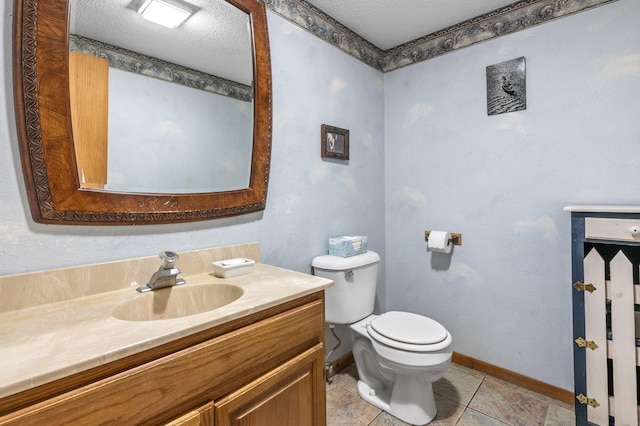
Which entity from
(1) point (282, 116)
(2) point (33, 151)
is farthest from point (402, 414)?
(2) point (33, 151)

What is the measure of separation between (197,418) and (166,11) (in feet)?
4.59

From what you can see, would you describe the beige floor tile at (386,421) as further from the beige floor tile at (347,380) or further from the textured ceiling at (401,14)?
the textured ceiling at (401,14)

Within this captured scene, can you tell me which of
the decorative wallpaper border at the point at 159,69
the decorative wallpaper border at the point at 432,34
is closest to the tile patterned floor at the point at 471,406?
the decorative wallpaper border at the point at 159,69

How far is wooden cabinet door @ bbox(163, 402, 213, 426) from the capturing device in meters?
0.72

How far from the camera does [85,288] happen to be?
1003mm

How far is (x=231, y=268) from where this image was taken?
1.20 metres

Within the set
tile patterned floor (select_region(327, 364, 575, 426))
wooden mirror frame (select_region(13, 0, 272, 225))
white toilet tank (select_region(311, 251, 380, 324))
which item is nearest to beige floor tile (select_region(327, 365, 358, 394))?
tile patterned floor (select_region(327, 364, 575, 426))

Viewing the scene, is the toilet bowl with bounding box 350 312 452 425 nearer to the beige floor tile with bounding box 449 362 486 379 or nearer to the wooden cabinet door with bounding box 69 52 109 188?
the beige floor tile with bounding box 449 362 486 379

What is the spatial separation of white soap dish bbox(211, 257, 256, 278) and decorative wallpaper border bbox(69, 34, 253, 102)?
0.75 m

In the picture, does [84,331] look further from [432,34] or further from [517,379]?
[432,34]

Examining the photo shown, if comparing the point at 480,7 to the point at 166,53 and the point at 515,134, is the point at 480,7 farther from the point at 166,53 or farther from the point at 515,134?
the point at 166,53

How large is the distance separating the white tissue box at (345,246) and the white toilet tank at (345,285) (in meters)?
0.03

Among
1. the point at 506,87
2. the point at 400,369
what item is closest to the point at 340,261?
the point at 400,369

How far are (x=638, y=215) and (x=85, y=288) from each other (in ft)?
6.90
